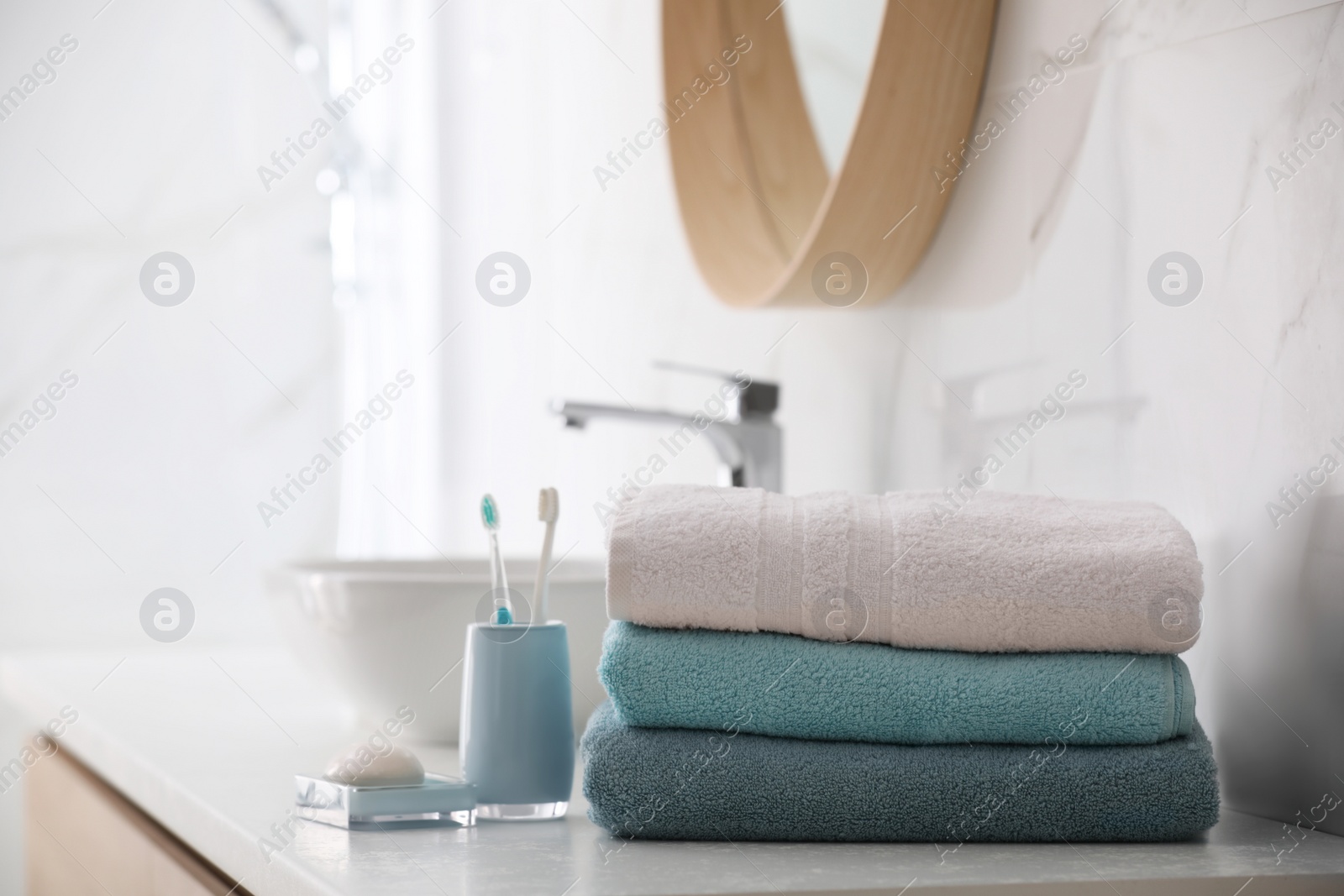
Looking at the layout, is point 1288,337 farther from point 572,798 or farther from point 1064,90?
point 572,798

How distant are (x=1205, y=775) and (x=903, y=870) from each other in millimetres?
170

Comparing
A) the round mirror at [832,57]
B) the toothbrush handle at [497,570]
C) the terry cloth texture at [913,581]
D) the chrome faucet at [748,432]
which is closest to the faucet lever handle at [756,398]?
the chrome faucet at [748,432]

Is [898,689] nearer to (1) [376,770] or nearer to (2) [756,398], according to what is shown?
(1) [376,770]

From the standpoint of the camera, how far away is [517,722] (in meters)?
0.71

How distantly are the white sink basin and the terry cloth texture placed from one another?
0.99 ft

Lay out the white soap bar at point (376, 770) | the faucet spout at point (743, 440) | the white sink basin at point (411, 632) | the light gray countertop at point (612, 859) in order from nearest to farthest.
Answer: the light gray countertop at point (612, 859), the white soap bar at point (376, 770), the white sink basin at point (411, 632), the faucet spout at point (743, 440)

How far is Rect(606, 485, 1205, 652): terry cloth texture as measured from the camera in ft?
2.01

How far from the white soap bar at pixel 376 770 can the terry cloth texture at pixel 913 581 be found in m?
0.16

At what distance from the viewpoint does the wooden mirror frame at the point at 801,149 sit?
935 millimetres

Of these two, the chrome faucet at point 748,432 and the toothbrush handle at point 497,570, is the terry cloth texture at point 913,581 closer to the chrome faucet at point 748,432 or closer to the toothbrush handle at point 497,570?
the toothbrush handle at point 497,570

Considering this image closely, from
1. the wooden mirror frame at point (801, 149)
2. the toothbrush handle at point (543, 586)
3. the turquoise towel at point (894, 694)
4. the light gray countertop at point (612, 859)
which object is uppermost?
the wooden mirror frame at point (801, 149)

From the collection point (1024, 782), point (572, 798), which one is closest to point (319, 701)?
point (572, 798)

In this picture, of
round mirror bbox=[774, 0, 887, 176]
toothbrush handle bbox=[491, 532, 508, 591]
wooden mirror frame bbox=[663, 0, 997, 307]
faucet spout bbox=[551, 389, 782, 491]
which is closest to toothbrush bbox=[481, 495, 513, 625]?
toothbrush handle bbox=[491, 532, 508, 591]

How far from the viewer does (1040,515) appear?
25.7 inches
